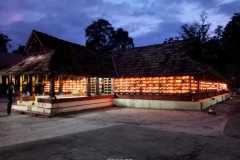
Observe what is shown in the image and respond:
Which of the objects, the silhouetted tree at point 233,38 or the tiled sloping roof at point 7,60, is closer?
the tiled sloping roof at point 7,60

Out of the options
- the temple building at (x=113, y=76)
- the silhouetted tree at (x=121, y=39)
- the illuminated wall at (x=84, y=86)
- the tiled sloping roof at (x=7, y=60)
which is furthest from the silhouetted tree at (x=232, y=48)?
the tiled sloping roof at (x=7, y=60)

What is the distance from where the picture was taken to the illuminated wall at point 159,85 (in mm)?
15974

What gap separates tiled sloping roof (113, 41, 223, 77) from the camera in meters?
15.9

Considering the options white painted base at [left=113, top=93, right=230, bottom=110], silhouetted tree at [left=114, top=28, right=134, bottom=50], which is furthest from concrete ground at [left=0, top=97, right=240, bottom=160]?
silhouetted tree at [left=114, top=28, right=134, bottom=50]

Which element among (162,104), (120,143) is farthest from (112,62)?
(120,143)

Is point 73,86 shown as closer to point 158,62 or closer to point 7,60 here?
point 158,62

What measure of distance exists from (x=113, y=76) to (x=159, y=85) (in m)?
4.49

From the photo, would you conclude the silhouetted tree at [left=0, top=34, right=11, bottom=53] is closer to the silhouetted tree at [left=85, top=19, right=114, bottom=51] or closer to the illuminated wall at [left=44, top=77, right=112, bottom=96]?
the silhouetted tree at [left=85, top=19, right=114, bottom=51]

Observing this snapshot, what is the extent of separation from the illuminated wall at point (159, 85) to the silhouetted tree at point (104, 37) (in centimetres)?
3633

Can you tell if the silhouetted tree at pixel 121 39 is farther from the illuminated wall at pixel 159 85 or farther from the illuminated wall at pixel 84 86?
the illuminated wall at pixel 159 85

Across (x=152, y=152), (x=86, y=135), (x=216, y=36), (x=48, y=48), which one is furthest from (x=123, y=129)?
(x=216, y=36)

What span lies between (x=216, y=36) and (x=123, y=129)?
36.9 m

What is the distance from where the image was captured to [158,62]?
59.3 ft

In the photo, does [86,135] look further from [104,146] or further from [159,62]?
[159,62]
